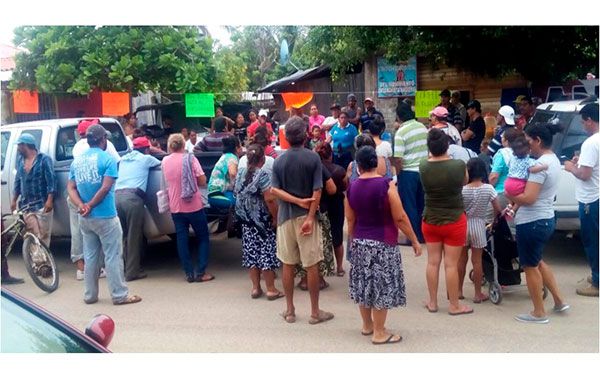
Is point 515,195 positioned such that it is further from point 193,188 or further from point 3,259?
point 3,259

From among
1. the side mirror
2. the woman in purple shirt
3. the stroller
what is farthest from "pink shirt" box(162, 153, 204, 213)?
the side mirror

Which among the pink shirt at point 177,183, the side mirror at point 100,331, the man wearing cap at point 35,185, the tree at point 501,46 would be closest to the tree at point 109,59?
the tree at point 501,46

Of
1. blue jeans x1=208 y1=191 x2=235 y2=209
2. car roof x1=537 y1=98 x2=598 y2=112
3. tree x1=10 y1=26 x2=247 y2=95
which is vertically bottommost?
blue jeans x1=208 y1=191 x2=235 y2=209

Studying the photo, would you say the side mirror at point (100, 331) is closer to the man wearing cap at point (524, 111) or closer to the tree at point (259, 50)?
the man wearing cap at point (524, 111)

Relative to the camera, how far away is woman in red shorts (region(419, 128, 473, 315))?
19.5 feet

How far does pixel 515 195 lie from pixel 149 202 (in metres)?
4.07

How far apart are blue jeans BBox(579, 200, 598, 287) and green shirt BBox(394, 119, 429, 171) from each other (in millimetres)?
2118

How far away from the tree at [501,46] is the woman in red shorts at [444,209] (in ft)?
14.8

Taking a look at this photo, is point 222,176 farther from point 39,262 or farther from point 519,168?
point 519,168

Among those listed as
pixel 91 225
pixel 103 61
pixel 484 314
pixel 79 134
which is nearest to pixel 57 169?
pixel 79 134

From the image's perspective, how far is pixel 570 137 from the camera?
25.2 ft

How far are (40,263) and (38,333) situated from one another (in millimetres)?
4489

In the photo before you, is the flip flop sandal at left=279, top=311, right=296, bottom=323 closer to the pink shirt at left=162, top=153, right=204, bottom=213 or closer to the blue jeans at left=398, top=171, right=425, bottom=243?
the pink shirt at left=162, top=153, right=204, bottom=213

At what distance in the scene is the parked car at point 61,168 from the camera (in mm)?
7781
